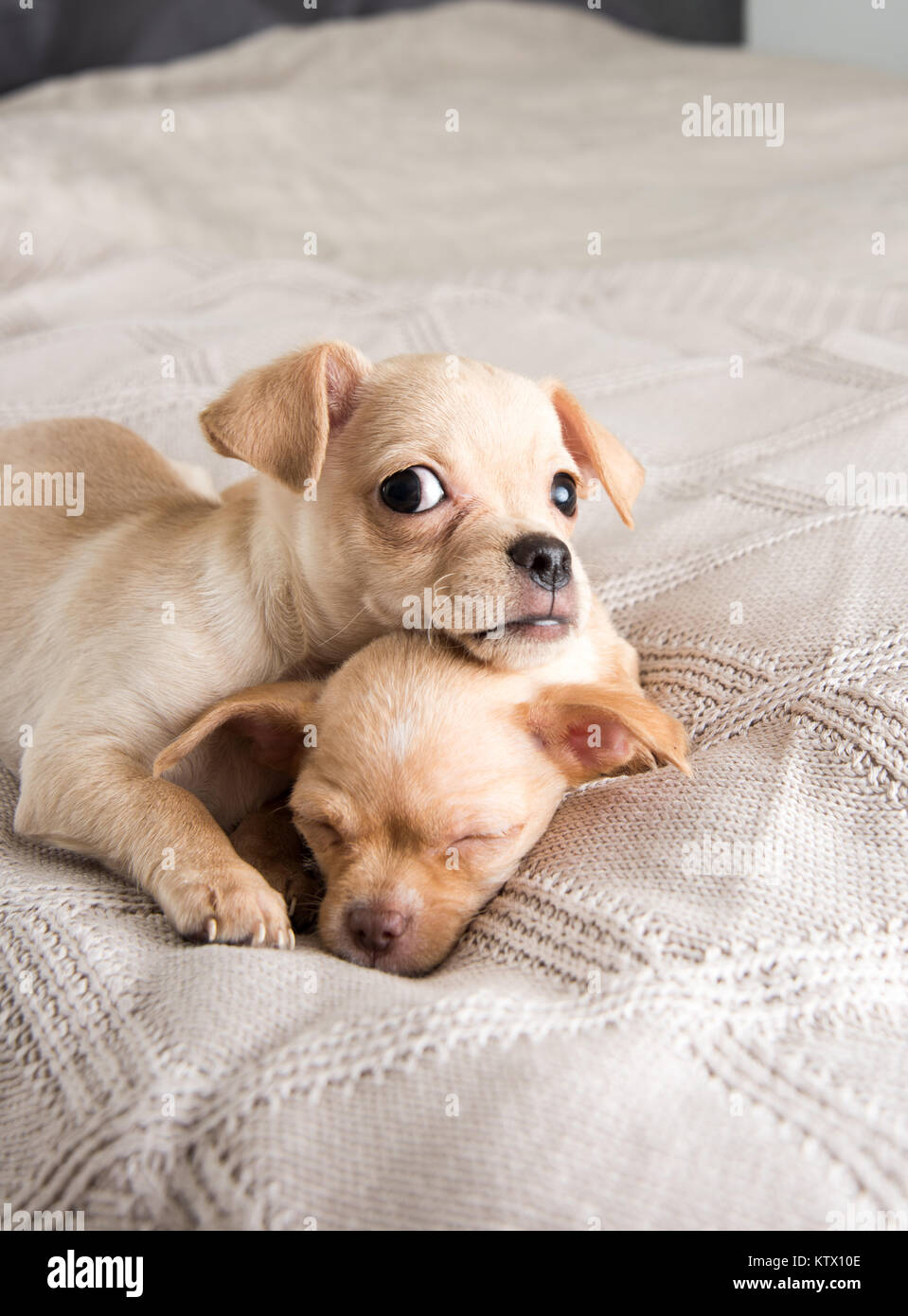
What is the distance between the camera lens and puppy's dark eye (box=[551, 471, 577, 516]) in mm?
1732

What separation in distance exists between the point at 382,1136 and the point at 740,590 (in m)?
1.11

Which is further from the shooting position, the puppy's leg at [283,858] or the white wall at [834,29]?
the white wall at [834,29]

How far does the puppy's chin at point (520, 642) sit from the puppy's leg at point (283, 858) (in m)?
0.38

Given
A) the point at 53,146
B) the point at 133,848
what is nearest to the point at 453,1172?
the point at 133,848

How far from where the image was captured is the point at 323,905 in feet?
4.50

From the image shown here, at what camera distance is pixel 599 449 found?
1.84 m

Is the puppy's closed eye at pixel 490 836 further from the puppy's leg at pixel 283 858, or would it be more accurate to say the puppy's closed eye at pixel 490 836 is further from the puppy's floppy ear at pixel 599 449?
the puppy's floppy ear at pixel 599 449

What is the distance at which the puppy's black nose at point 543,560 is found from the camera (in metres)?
1.48

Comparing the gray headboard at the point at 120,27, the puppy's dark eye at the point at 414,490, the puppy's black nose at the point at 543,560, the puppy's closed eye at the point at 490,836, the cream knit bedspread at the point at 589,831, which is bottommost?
the puppy's closed eye at the point at 490,836

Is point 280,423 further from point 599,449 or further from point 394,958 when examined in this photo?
point 394,958

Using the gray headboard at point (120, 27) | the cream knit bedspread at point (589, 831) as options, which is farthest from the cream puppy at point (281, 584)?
the gray headboard at point (120, 27)

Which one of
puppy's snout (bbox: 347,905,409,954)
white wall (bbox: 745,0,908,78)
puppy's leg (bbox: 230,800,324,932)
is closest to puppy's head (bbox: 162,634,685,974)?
puppy's snout (bbox: 347,905,409,954)

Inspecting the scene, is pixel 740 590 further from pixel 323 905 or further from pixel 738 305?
pixel 738 305

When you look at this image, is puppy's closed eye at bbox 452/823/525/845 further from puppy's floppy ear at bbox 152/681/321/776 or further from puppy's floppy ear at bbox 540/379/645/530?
puppy's floppy ear at bbox 540/379/645/530
